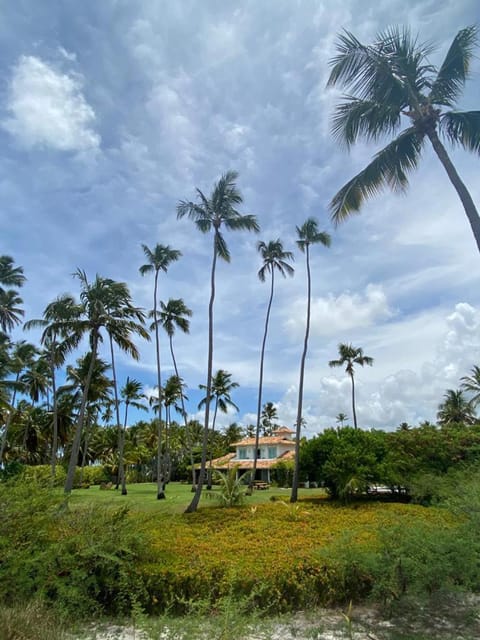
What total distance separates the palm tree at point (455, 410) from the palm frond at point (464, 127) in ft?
142

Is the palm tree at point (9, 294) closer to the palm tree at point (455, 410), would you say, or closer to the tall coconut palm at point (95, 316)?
the tall coconut palm at point (95, 316)

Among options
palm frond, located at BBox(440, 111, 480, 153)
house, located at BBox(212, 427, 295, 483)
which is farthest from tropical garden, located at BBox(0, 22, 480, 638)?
house, located at BBox(212, 427, 295, 483)

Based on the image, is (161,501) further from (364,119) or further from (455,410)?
(455,410)

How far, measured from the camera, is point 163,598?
20.5 ft

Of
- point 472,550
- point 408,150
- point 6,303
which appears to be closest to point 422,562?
point 472,550

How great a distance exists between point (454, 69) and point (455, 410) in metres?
45.6

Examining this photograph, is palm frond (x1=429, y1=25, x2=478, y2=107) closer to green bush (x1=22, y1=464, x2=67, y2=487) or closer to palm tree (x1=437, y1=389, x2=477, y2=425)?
green bush (x1=22, y1=464, x2=67, y2=487)

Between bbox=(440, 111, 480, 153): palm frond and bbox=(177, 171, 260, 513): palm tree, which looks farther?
bbox=(177, 171, 260, 513): palm tree

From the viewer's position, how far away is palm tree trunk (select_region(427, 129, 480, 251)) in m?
8.40

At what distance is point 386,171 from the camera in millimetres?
10195

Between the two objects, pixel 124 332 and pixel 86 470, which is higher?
pixel 124 332

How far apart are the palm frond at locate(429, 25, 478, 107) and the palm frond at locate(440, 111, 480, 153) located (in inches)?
15.9

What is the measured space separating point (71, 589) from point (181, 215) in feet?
48.4

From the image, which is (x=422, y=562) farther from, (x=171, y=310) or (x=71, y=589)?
(x=171, y=310)
